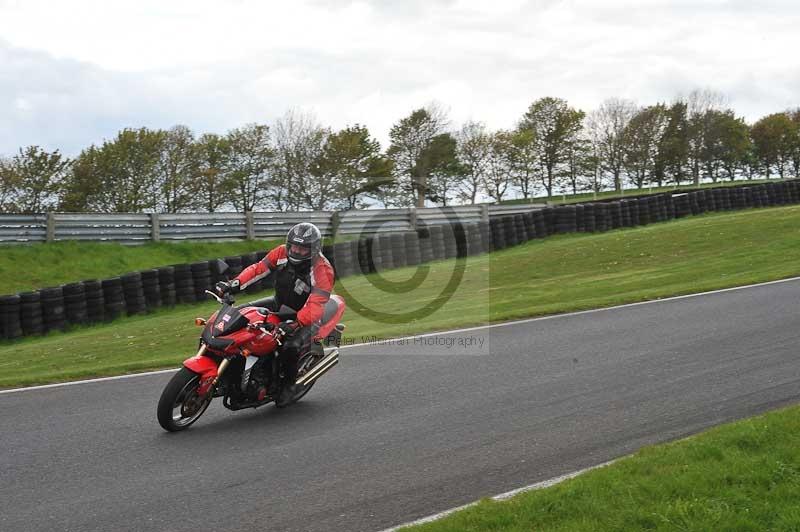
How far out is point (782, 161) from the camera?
86125 millimetres

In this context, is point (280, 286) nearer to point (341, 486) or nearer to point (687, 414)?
point (341, 486)

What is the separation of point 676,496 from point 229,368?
172 inches

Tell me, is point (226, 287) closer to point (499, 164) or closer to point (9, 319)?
point (9, 319)

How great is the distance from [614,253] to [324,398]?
16697 mm

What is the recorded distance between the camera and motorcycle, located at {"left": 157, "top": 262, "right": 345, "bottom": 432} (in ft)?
23.8

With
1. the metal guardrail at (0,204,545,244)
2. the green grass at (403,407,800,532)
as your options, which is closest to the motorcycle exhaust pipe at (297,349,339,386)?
the green grass at (403,407,800,532)

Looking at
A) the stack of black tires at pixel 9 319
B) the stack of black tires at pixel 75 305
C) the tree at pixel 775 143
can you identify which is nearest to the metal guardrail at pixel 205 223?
the stack of black tires at pixel 75 305

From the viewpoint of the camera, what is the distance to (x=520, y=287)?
19.4 meters

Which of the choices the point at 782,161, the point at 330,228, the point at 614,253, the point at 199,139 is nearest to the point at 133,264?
the point at 330,228

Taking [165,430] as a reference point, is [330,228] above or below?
above

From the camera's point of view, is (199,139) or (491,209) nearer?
(491,209)

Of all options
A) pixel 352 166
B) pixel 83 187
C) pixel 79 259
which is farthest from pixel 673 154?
pixel 79 259

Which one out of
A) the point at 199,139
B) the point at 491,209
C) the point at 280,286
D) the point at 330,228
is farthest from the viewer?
the point at 199,139

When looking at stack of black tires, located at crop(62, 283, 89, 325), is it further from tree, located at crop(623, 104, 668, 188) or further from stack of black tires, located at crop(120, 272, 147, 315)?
tree, located at crop(623, 104, 668, 188)
